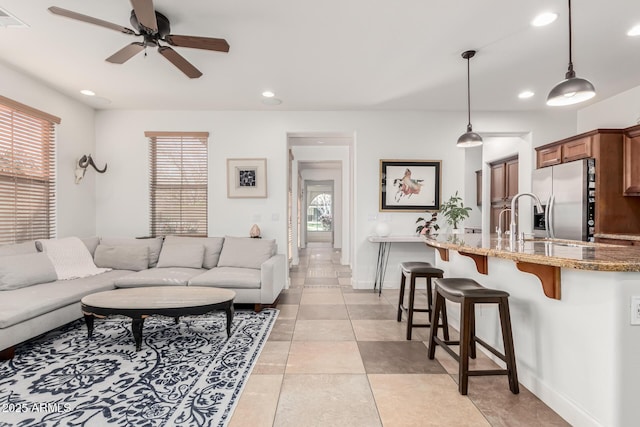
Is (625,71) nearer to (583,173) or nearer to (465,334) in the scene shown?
(583,173)

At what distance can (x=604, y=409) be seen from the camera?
1.54 m

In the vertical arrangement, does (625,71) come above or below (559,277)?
above

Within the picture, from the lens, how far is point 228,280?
3.68m

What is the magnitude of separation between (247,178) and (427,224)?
108 inches

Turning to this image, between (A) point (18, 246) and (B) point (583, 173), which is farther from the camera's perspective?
(B) point (583, 173)

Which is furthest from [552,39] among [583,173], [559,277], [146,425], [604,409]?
[146,425]

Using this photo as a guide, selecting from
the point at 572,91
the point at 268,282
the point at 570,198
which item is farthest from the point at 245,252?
the point at 570,198

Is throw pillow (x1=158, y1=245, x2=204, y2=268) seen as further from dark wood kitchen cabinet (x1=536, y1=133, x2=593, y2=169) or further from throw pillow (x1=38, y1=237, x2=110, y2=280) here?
dark wood kitchen cabinet (x1=536, y1=133, x2=593, y2=169)

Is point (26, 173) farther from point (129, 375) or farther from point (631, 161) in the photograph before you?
point (631, 161)

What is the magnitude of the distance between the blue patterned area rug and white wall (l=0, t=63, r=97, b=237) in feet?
5.85

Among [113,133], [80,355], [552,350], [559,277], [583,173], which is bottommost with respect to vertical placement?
[80,355]

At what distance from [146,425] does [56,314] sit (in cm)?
177


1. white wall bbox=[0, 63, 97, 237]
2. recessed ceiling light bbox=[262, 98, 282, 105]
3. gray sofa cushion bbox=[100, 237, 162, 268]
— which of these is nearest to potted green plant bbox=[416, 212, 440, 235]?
recessed ceiling light bbox=[262, 98, 282, 105]

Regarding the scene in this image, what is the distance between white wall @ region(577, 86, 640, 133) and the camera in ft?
13.1
